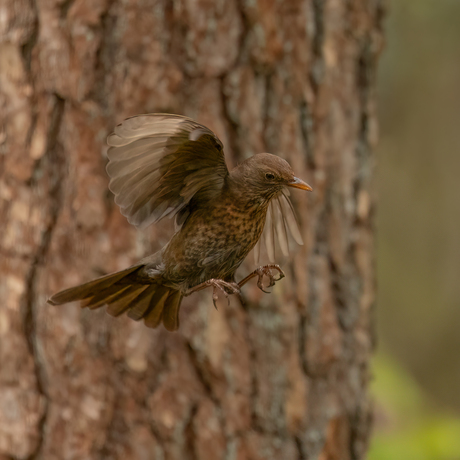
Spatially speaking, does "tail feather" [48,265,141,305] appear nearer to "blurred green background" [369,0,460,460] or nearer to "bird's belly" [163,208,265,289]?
"bird's belly" [163,208,265,289]

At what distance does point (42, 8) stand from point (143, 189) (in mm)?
1518

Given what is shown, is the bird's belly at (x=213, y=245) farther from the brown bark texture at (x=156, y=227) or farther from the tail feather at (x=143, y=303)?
the brown bark texture at (x=156, y=227)

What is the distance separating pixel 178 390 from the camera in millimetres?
2518

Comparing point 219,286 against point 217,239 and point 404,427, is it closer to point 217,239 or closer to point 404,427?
point 217,239

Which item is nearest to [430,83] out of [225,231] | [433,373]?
[433,373]

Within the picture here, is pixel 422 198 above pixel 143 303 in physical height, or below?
above

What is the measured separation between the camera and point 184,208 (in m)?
1.33

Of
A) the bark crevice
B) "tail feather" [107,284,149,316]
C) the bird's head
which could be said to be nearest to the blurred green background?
the bark crevice

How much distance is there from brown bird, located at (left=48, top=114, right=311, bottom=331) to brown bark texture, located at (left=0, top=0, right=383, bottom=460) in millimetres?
1011

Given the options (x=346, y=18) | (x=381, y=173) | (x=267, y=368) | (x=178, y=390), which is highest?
(x=381, y=173)

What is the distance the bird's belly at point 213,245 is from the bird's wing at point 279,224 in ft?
0.37

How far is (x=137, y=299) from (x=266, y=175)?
501mm

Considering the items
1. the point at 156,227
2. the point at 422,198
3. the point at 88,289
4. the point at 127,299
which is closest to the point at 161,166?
the point at 88,289

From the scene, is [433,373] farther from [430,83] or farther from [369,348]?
[369,348]
